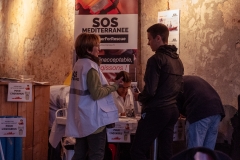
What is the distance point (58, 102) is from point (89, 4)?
141 centimetres

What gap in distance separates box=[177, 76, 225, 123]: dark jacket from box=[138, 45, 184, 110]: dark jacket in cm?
24

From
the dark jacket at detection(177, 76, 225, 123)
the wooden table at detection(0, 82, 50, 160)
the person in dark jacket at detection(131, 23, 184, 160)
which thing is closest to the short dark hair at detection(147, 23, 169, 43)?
the person in dark jacket at detection(131, 23, 184, 160)

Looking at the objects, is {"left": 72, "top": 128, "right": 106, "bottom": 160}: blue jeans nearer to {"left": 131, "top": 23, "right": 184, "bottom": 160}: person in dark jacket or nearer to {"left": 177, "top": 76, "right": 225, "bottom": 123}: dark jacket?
{"left": 131, "top": 23, "right": 184, "bottom": 160}: person in dark jacket

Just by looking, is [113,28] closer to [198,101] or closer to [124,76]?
[124,76]

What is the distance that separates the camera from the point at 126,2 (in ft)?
20.1

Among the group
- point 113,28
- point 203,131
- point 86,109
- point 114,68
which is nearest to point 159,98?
point 203,131

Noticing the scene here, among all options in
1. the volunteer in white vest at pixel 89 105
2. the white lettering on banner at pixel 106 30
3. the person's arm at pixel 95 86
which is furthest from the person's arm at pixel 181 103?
the white lettering on banner at pixel 106 30

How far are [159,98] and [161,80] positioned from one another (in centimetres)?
16

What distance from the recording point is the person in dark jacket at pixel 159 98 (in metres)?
4.04

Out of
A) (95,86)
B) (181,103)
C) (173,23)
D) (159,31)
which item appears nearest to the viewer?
(95,86)

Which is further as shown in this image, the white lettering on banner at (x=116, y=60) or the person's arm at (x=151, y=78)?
the white lettering on banner at (x=116, y=60)

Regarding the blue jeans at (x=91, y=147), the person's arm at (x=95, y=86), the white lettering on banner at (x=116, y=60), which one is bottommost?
the blue jeans at (x=91, y=147)

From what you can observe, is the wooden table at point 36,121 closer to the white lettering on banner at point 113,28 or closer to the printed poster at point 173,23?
the white lettering on banner at point 113,28

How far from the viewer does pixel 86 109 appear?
151 inches
